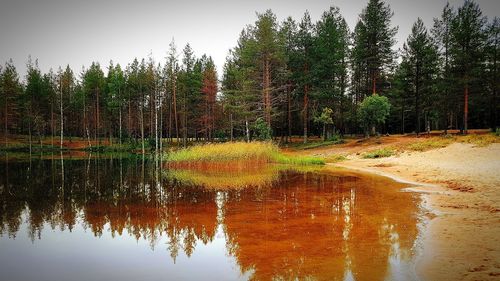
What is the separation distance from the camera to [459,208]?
9539 mm

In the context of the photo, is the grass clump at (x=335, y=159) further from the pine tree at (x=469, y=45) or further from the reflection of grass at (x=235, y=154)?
the pine tree at (x=469, y=45)

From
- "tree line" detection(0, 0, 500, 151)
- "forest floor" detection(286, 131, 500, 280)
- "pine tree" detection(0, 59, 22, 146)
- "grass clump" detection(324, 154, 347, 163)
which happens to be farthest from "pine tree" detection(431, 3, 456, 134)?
"pine tree" detection(0, 59, 22, 146)

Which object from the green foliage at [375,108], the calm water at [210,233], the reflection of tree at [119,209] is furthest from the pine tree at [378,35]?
the reflection of tree at [119,209]

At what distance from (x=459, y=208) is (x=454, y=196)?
7.08 ft

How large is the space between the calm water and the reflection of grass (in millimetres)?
8448

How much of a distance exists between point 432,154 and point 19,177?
90.4 feet

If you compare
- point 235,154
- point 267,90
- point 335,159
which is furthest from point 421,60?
point 235,154

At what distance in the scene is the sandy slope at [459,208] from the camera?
544 centimetres

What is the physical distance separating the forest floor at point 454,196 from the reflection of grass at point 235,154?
16.1 ft

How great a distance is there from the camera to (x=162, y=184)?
53.8ft

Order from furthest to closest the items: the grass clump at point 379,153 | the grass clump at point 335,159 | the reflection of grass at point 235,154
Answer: the grass clump at point 335,159 → the grass clump at point 379,153 → the reflection of grass at point 235,154

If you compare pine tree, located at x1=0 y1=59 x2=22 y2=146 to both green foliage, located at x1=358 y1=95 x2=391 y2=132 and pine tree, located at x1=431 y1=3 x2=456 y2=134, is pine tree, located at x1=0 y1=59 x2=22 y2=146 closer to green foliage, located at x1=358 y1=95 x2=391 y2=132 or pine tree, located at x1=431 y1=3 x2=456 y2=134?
green foliage, located at x1=358 y1=95 x2=391 y2=132

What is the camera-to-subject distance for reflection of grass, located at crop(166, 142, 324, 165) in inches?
914

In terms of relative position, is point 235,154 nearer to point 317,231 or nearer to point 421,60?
point 317,231
